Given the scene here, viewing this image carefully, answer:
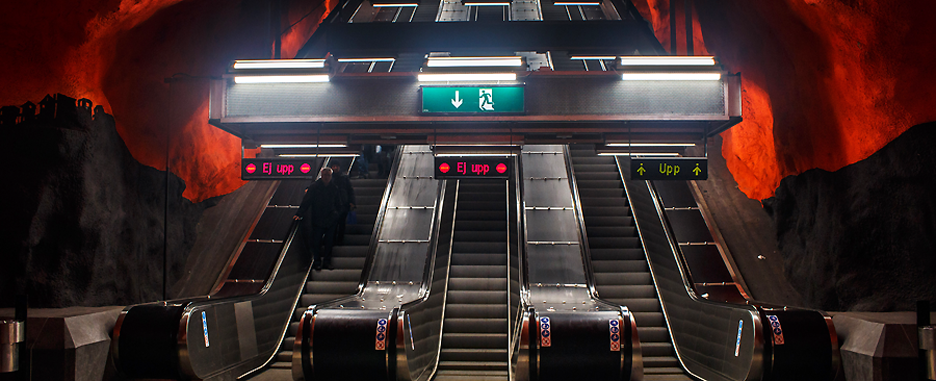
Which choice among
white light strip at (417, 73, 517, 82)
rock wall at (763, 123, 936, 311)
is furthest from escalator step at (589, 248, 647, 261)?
white light strip at (417, 73, 517, 82)

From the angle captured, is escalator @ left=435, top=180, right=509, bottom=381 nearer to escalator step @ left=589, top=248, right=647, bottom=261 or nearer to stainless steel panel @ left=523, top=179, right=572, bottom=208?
stainless steel panel @ left=523, top=179, right=572, bottom=208

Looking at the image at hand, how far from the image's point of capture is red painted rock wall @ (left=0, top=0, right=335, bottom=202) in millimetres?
6273

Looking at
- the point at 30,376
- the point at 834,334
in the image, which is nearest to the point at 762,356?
the point at 834,334

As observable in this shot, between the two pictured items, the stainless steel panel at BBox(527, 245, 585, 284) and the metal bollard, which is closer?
the metal bollard

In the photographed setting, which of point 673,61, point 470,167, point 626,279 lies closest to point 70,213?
point 470,167

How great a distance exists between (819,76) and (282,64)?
7014 millimetres

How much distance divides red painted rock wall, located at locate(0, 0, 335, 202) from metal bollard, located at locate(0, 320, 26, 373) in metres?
3.40

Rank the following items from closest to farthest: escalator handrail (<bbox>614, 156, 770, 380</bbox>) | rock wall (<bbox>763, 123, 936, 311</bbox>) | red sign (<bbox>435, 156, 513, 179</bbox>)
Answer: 1. escalator handrail (<bbox>614, 156, 770, 380</bbox>)
2. rock wall (<bbox>763, 123, 936, 311</bbox>)
3. red sign (<bbox>435, 156, 513, 179</bbox>)

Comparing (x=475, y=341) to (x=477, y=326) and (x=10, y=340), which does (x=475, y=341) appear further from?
(x=10, y=340)

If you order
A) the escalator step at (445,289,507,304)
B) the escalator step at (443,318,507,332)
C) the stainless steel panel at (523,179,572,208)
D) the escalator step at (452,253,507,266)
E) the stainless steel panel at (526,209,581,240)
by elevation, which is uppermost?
the stainless steel panel at (523,179,572,208)

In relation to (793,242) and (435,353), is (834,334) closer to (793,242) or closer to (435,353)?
(793,242)

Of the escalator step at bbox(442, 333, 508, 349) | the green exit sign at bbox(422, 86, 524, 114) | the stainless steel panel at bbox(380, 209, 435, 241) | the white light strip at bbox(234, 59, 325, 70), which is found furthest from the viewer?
the stainless steel panel at bbox(380, 209, 435, 241)

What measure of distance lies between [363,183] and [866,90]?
8777 millimetres

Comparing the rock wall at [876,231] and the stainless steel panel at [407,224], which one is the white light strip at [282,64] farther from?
the rock wall at [876,231]
